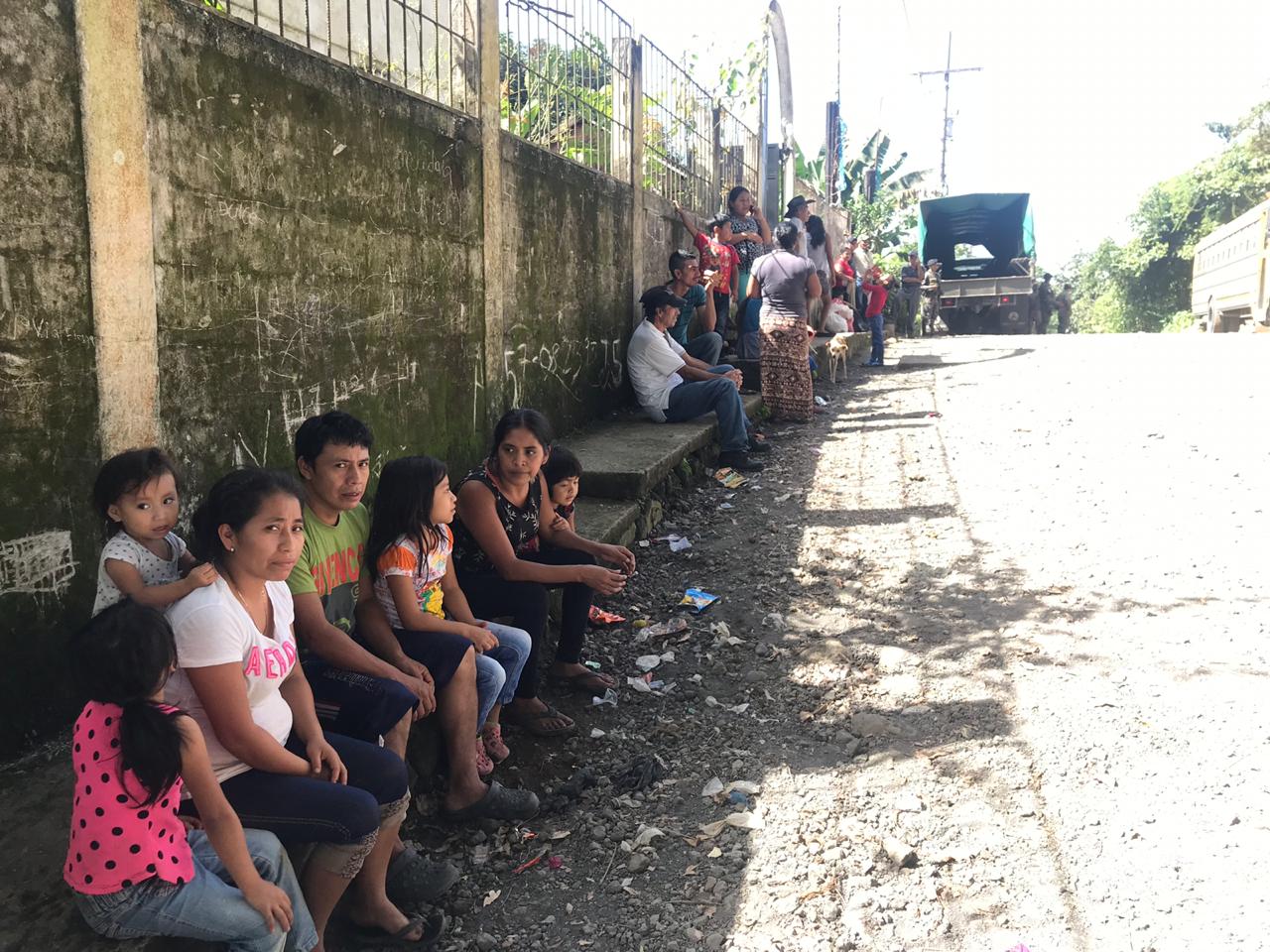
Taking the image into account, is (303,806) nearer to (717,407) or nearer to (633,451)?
(633,451)

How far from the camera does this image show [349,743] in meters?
2.34

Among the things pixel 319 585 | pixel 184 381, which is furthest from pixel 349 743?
pixel 184 381

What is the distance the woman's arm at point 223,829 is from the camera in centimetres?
185

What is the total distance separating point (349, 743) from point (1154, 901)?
2008mm

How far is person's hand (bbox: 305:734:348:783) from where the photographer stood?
2.21 m

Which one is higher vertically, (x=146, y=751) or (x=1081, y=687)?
(x=146, y=751)

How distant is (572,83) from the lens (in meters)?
6.45

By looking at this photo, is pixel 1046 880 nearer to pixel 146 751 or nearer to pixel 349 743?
pixel 349 743

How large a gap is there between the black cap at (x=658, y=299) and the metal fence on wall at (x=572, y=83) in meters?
0.91

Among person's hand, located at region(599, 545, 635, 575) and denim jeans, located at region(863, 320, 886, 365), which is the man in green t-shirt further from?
denim jeans, located at region(863, 320, 886, 365)

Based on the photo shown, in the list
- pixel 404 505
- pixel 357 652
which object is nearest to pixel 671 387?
pixel 404 505

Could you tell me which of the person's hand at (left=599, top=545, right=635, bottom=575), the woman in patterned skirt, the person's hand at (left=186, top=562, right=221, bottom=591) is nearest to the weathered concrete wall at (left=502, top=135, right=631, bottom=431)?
the woman in patterned skirt

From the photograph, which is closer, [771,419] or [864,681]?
[864,681]

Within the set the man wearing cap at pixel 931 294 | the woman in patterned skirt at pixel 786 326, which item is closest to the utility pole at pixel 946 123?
the man wearing cap at pixel 931 294
